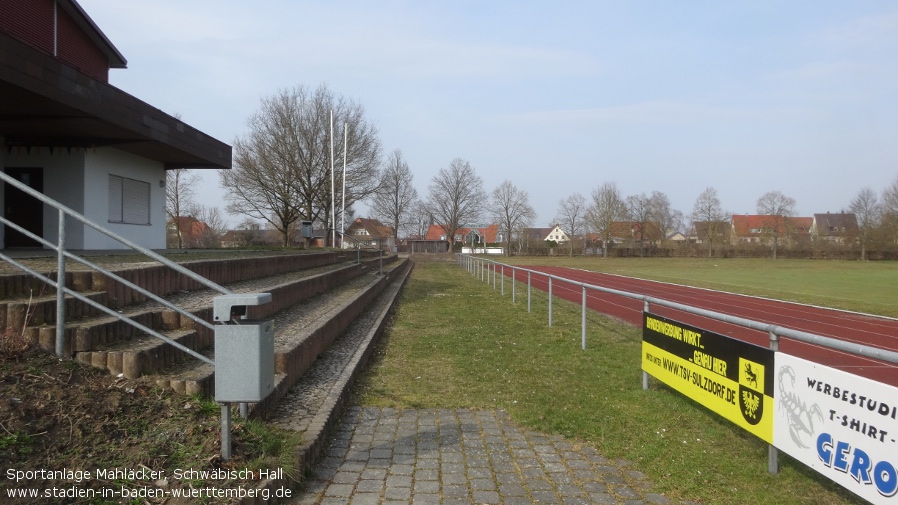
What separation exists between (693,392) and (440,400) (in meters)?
2.49

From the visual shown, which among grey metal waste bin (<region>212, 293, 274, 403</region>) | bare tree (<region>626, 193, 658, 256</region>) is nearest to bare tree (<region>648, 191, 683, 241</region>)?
bare tree (<region>626, 193, 658, 256</region>)

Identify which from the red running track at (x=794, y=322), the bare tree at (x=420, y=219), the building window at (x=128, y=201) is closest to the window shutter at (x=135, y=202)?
the building window at (x=128, y=201)

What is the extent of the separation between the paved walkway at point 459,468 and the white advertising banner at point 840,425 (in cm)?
95

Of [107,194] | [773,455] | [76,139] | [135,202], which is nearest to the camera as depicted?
[773,455]

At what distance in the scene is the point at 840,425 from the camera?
341 centimetres

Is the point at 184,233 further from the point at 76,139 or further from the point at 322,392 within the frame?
the point at 322,392

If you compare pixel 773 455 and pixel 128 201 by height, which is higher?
pixel 128 201

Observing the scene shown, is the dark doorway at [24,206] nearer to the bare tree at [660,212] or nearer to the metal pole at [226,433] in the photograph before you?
the metal pole at [226,433]

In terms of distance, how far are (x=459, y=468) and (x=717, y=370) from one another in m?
2.27

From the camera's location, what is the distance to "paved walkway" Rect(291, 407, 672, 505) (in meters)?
3.95

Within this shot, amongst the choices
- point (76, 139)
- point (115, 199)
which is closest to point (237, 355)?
point (76, 139)

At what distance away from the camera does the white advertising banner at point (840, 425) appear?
3.06 m

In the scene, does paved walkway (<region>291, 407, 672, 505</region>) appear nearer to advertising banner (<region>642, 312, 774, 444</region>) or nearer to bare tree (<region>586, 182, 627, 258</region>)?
advertising banner (<region>642, 312, 774, 444</region>)

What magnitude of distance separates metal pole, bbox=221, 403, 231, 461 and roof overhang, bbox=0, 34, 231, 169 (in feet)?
27.9
